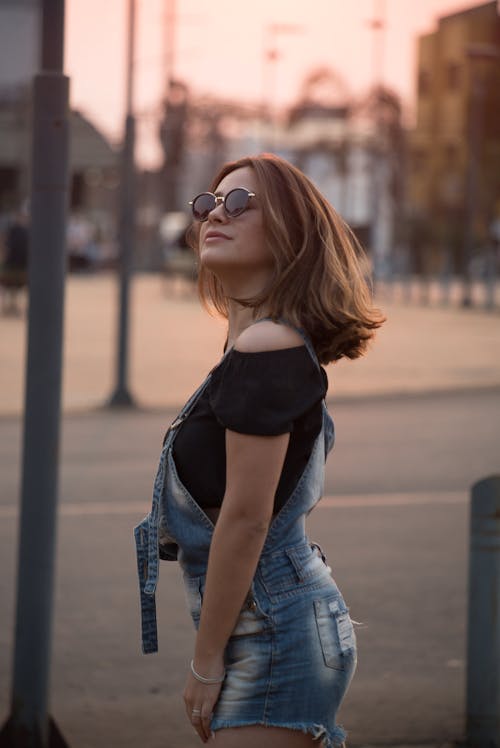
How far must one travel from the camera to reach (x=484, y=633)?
492 centimetres

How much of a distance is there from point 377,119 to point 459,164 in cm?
2180

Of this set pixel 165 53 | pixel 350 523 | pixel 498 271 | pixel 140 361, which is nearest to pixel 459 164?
pixel 498 271

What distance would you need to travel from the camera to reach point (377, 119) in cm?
5031

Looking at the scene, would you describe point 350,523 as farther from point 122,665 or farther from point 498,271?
point 498,271

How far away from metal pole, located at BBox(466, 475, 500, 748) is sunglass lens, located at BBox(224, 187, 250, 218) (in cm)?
221

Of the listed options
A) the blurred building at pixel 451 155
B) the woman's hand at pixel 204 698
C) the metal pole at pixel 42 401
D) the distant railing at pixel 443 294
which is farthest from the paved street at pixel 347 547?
the blurred building at pixel 451 155

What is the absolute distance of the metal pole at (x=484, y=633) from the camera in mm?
→ 4887

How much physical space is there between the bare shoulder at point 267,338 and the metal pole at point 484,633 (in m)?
2.20

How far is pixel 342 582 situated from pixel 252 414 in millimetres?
4916

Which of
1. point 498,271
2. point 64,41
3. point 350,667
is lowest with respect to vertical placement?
point 498,271

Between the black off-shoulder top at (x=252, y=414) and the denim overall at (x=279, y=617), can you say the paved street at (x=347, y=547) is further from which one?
the black off-shoulder top at (x=252, y=414)

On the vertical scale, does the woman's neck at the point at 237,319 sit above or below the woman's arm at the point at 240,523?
above

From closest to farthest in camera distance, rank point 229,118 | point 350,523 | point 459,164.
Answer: point 350,523 → point 229,118 → point 459,164

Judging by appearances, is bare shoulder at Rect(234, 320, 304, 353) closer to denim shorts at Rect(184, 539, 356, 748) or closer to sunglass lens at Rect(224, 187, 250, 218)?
sunglass lens at Rect(224, 187, 250, 218)
